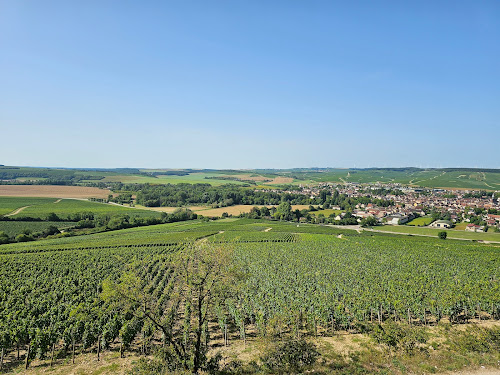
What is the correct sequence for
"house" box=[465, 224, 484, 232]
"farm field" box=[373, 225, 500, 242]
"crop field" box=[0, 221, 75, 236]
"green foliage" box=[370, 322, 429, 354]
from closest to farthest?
"green foliage" box=[370, 322, 429, 354] → "farm field" box=[373, 225, 500, 242] → "crop field" box=[0, 221, 75, 236] → "house" box=[465, 224, 484, 232]

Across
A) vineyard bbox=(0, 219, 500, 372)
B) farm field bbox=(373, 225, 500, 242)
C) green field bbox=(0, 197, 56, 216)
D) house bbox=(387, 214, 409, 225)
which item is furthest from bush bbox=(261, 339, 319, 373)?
green field bbox=(0, 197, 56, 216)

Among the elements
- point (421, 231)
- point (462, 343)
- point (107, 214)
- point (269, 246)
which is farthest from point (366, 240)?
point (107, 214)

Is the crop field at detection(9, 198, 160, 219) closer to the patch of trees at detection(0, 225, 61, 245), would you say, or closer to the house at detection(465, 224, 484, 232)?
the patch of trees at detection(0, 225, 61, 245)

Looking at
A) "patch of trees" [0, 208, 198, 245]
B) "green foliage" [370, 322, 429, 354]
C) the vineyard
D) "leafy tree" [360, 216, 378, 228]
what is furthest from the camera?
"leafy tree" [360, 216, 378, 228]

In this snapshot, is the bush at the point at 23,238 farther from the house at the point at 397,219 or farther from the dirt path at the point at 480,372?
the house at the point at 397,219

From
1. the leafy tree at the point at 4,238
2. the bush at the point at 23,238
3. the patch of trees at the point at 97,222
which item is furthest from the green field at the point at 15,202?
the bush at the point at 23,238

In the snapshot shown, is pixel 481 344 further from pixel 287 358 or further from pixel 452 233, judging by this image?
pixel 452 233
